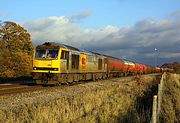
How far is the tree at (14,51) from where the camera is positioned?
44375 mm

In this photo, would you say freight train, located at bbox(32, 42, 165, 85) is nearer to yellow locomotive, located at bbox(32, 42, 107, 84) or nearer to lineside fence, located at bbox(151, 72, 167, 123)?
yellow locomotive, located at bbox(32, 42, 107, 84)

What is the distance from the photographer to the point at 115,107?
523 inches

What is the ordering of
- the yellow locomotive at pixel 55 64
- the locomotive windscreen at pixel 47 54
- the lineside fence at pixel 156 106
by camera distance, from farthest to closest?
the locomotive windscreen at pixel 47 54, the yellow locomotive at pixel 55 64, the lineside fence at pixel 156 106

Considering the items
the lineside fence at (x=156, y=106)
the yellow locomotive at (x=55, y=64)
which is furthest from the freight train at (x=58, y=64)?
the lineside fence at (x=156, y=106)

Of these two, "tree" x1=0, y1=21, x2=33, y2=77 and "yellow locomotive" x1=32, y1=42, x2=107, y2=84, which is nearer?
"yellow locomotive" x1=32, y1=42, x2=107, y2=84

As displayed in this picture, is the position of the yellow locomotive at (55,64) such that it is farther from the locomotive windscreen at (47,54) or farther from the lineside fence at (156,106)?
the lineside fence at (156,106)

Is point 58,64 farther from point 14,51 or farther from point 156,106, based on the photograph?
point 14,51

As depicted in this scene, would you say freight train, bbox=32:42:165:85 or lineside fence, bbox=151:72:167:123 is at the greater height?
freight train, bbox=32:42:165:85

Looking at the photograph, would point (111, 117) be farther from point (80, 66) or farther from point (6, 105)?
point (80, 66)

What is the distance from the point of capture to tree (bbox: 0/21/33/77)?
146 ft

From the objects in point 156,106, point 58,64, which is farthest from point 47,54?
point 156,106

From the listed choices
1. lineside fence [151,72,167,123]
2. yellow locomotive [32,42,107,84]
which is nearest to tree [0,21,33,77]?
yellow locomotive [32,42,107,84]

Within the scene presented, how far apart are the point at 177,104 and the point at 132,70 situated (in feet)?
165

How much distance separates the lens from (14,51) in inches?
1896
